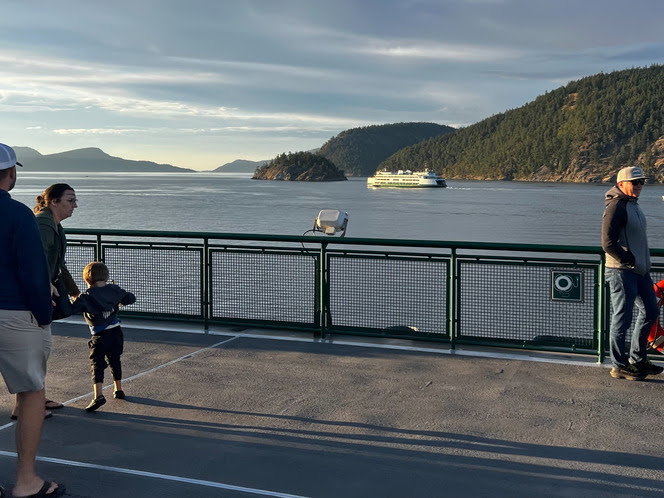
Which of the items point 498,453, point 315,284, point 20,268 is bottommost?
point 498,453

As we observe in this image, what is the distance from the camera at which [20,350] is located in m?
4.25

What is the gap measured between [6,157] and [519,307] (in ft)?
18.6

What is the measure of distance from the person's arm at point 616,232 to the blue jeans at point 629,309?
0.16 metres

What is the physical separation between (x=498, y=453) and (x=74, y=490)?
2.78m

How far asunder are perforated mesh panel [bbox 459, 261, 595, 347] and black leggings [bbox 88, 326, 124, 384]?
3805 mm

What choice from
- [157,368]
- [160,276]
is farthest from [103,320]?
[160,276]

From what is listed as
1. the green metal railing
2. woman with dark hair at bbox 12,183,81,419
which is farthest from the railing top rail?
woman with dark hair at bbox 12,183,81,419

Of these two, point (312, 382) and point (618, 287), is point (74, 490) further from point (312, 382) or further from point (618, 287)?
point (618, 287)

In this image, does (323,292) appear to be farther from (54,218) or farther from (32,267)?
(32,267)

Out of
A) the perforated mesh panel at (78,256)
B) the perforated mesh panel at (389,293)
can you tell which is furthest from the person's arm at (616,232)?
the perforated mesh panel at (78,256)

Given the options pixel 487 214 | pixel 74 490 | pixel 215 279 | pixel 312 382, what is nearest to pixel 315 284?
pixel 215 279

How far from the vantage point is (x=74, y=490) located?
462 cm

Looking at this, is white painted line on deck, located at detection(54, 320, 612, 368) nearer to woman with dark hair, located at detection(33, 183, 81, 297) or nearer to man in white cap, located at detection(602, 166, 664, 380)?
man in white cap, located at detection(602, 166, 664, 380)

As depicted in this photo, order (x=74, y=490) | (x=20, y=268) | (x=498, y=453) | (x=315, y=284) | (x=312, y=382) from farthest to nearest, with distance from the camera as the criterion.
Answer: (x=315, y=284)
(x=312, y=382)
(x=498, y=453)
(x=74, y=490)
(x=20, y=268)
